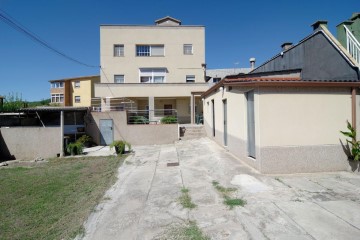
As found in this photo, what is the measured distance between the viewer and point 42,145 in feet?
47.4

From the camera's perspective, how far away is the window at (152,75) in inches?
998

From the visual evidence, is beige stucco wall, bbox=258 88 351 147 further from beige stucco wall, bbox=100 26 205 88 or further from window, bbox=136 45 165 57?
window, bbox=136 45 165 57

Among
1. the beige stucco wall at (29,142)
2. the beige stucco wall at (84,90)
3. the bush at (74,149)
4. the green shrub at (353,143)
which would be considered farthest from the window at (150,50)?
the beige stucco wall at (84,90)

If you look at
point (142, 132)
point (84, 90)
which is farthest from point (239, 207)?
point (84, 90)

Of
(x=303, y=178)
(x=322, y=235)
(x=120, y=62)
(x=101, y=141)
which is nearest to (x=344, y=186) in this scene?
(x=303, y=178)

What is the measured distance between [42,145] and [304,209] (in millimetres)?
15208

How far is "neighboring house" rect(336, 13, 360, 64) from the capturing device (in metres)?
8.93

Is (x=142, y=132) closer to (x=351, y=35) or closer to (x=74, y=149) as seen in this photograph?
(x=74, y=149)

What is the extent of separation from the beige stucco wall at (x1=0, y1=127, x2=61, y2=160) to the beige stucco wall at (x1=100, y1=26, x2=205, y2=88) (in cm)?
1162

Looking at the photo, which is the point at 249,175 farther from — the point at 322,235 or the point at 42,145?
the point at 42,145

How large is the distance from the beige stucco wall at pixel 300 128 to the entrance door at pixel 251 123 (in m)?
0.37

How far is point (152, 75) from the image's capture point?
83.6 ft

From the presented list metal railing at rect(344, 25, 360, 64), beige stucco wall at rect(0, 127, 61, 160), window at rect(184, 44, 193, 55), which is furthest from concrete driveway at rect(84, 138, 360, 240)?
window at rect(184, 44, 193, 55)

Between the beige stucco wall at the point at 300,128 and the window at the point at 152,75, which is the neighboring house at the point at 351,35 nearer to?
the beige stucco wall at the point at 300,128
